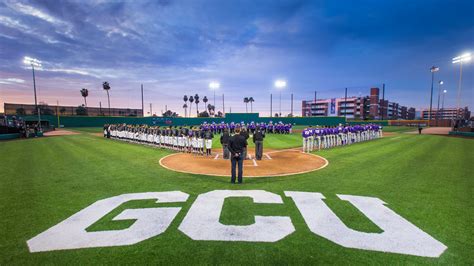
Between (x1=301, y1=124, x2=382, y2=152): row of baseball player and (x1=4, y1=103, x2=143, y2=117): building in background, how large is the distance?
194ft

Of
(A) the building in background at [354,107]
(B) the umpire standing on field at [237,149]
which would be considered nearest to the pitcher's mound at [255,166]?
(B) the umpire standing on field at [237,149]

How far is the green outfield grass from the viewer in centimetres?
407

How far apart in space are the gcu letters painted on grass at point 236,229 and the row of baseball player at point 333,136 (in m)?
10.6

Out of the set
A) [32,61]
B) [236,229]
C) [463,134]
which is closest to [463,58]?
[463,134]

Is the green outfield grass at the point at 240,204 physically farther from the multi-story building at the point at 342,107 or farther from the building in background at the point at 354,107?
the multi-story building at the point at 342,107

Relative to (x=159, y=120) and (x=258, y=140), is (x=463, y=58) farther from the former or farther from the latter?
(x=159, y=120)

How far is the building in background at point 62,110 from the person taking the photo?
47000mm

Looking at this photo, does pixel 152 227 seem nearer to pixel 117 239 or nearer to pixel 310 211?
pixel 117 239

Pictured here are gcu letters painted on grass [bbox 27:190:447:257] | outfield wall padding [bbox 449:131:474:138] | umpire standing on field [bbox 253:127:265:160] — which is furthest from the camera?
outfield wall padding [bbox 449:131:474:138]

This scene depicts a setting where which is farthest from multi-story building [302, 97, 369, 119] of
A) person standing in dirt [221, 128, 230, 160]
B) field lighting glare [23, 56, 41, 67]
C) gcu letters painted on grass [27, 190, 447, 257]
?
gcu letters painted on grass [27, 190, 447, 257]

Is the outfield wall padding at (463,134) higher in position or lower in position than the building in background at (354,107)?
lower

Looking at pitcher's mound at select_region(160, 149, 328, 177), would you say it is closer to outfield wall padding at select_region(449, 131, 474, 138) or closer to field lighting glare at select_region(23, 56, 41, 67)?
outfield wall padding at select_region(449, 131, 474, 138)

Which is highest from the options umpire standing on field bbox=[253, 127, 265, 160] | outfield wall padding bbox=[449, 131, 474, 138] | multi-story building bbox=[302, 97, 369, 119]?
multi-story building bbox=[302, 97, 369, 119]

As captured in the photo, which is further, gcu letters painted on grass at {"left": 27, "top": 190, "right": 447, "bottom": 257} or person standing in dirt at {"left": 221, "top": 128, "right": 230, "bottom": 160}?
person standing in dirt at {"left": 221, "top": 128, "right": 230, "bottom": 160}
